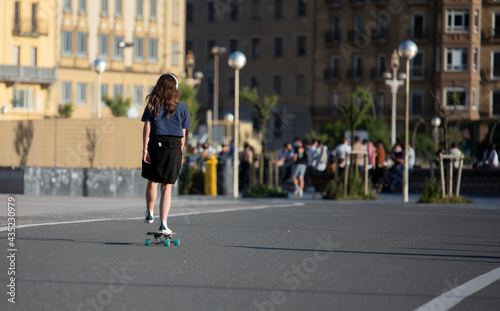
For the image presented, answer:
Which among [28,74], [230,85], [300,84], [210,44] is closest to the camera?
[28,74]

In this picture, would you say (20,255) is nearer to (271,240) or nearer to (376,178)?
(271,240)

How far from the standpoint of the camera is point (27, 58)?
247ft

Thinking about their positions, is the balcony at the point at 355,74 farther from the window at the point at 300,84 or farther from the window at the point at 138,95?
the window at the point at 138,95

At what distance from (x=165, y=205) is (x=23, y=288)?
440cm

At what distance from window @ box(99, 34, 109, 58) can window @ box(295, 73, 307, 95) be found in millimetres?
17404

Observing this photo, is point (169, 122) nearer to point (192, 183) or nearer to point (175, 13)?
point (192, 183)

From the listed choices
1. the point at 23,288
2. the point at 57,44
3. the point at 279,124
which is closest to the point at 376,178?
the point at 23,288

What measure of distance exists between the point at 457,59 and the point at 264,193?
57.8 metres

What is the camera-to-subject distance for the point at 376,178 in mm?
33375

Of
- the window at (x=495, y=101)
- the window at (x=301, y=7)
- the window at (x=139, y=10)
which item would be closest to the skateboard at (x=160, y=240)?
the window at (x=139, y=10)

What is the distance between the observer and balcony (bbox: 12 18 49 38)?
7350 cm

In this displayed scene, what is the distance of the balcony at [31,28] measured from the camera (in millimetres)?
73500

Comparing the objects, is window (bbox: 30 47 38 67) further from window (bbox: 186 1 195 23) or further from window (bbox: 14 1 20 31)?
window (bbox: 186 1 195 23)

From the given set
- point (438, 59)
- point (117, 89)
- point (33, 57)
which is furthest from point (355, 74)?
point (33, 57)
